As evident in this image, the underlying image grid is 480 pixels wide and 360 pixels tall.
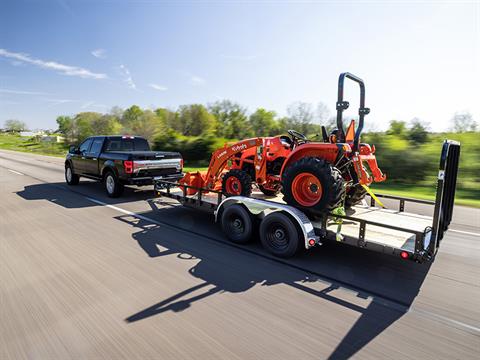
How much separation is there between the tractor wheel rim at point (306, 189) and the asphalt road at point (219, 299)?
87cm

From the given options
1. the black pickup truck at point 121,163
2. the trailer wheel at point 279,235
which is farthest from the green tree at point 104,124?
the trailer wheel at point 279,235

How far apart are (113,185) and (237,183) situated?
16.0 feet

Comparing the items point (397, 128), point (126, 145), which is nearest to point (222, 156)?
point (126, 145)

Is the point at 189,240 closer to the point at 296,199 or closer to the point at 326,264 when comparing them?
the point at 296,199

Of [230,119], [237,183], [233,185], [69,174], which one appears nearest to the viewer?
[237,183]

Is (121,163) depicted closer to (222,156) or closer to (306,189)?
(222,156)

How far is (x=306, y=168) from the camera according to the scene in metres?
5.06

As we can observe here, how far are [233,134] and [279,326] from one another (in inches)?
1284

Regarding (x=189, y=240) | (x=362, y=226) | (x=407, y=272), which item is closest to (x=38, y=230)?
(x=189, y=240)

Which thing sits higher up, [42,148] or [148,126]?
[148,126]

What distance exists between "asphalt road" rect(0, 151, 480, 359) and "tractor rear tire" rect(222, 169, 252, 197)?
98 centimetres

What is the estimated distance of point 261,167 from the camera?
21.6 ft

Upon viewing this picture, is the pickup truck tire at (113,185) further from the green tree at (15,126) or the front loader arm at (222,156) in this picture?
the green tree at (15,126)

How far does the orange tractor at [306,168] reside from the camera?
16.2 feet
